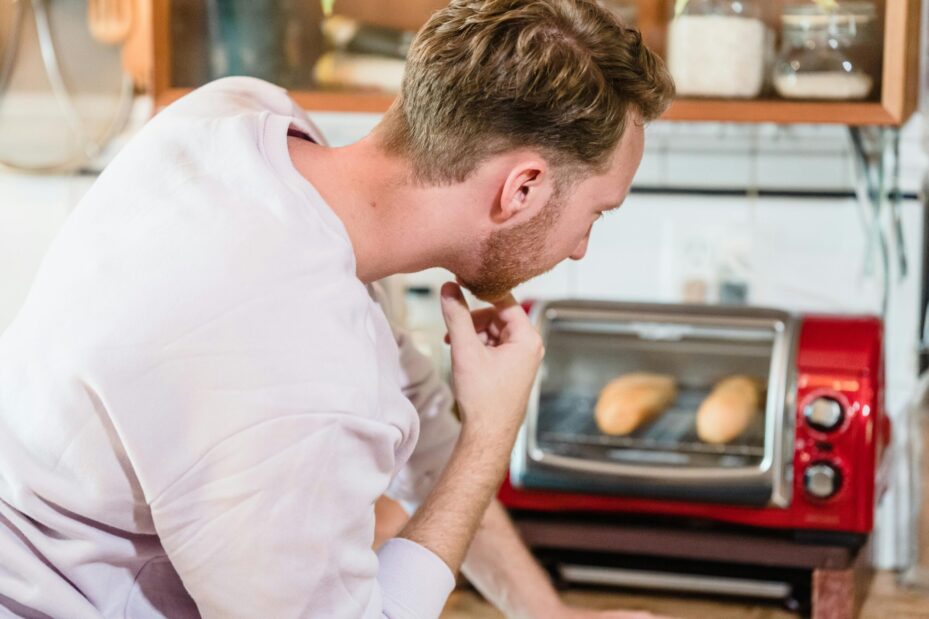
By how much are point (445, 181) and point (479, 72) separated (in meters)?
0.10

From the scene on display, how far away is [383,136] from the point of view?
1021 mm

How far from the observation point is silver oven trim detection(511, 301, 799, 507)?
1.41 metres

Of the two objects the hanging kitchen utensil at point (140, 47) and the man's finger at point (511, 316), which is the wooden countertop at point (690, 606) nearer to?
the man's finger at point (511, 316)

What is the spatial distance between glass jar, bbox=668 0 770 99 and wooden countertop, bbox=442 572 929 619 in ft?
2.06

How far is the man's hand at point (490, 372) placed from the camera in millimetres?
1062

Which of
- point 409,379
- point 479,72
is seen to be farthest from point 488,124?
point 409,379

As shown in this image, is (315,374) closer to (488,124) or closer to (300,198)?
(300,198)

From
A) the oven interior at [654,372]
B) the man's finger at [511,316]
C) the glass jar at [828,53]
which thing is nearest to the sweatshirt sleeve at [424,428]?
the man's finger at [511,316]

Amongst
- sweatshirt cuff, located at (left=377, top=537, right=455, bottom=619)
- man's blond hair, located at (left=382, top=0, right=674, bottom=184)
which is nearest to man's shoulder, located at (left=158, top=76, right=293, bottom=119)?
man's blond hair, located at (left=382, top=0, right=674, bottom=184)

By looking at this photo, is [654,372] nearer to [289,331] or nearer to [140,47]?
[289,331]

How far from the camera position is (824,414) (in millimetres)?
1404

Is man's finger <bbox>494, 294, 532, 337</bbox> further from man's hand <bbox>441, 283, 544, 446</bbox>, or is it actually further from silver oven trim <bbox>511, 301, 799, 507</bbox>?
silver oven trim <bbox>511, 301, 799, 507</bbox>

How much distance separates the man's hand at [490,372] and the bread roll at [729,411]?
417 millimetres

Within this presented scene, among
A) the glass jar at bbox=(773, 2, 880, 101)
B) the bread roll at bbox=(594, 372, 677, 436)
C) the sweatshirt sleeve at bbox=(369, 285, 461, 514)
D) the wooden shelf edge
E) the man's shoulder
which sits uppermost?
the man's shoulder
